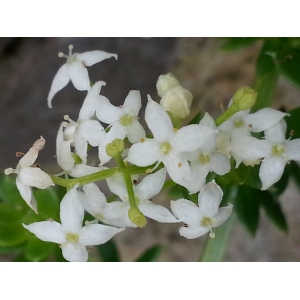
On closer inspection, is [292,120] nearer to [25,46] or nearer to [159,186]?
[159,186]

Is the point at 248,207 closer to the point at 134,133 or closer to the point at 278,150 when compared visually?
the point at 278,150

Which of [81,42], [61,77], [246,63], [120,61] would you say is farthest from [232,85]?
[61,77]

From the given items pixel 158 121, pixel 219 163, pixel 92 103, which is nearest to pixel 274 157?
pixel 219 163

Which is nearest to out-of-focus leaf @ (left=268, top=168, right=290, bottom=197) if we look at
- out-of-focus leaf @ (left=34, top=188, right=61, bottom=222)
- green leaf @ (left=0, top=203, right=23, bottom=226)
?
out-of-focus leaf @ (left=34, top=188, right=61, bottom=222)

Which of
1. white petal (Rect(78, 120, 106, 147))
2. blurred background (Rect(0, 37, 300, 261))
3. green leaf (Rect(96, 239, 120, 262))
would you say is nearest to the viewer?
white petal (Rect(78, 120, 106, 147))

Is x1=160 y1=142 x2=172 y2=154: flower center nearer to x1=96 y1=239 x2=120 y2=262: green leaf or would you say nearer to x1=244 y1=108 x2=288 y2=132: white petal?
x1=244 y1=108 x2=288 y2=132: white petal

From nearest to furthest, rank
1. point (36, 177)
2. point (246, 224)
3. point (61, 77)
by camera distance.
Answer: point (36, 177), point (61, 77), point (246, 224)

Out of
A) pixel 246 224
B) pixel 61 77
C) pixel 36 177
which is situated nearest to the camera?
pixel 36 177
